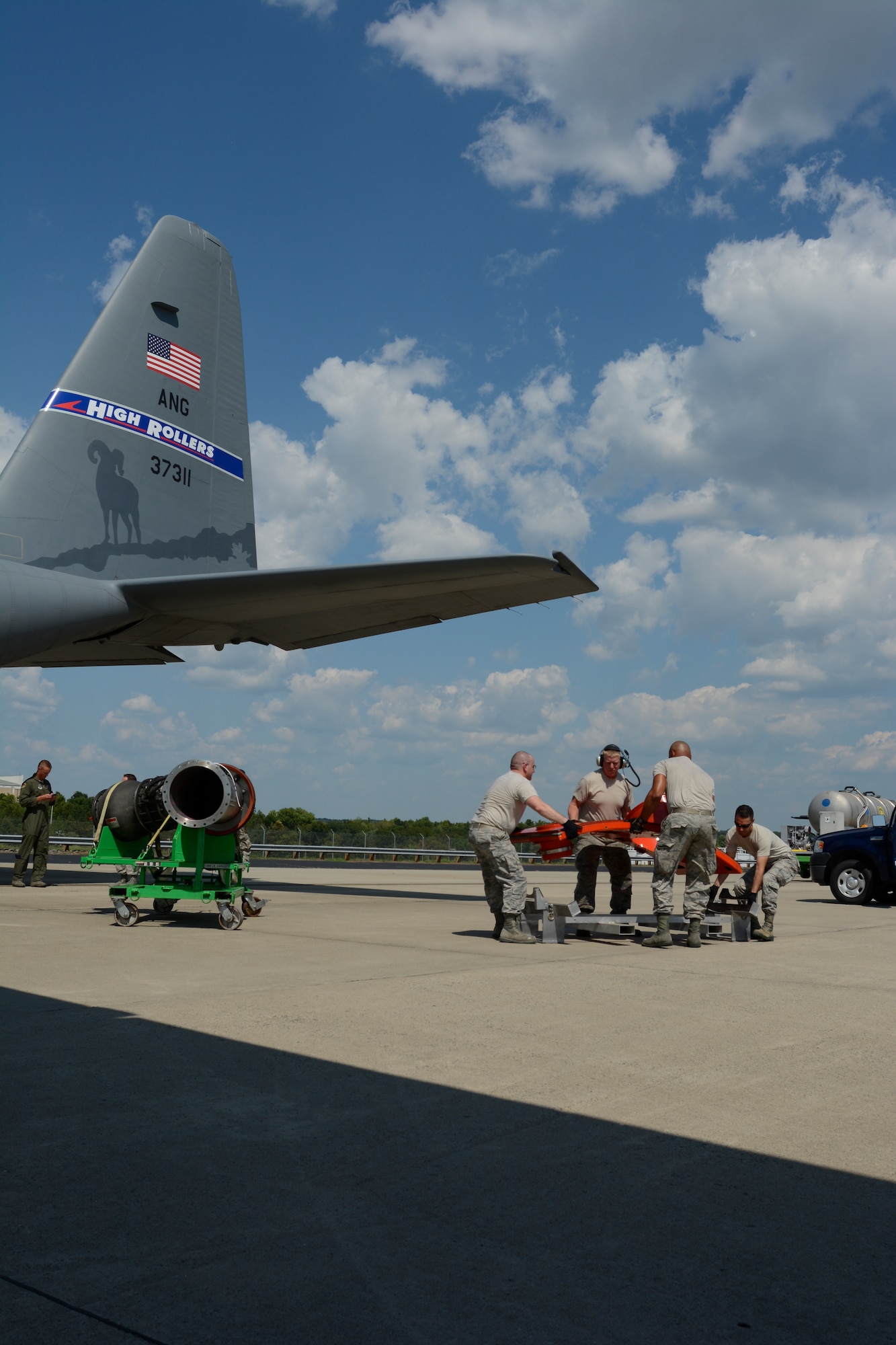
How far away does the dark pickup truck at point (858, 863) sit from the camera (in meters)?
16.1

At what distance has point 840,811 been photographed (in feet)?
85.6

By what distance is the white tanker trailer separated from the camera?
26.1 m

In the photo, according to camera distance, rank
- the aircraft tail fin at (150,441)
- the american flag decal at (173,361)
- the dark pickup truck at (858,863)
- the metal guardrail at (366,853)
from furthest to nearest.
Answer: the metal guardrail at (366,853) → the dark pickup truck at (858,863) → the american flag decal at (173,361) → the aircraft tail fin at (150,441)

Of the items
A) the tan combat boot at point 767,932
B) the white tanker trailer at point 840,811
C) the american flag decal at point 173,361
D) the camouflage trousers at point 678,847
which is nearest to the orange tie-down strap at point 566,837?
the camouflage trousers at point 678,847

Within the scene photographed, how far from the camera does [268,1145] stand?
120 inches

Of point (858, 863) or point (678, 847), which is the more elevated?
point (678, 847)

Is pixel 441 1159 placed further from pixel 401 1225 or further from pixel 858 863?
pixel 858 863

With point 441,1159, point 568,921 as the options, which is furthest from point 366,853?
point 441,1159

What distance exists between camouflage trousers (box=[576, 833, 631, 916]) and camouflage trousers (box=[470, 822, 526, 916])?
879 mm

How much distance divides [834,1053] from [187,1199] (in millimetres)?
3160

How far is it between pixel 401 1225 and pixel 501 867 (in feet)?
20.0

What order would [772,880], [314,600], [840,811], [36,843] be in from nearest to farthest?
[772,880] < [314,600] < [36,843] < [840,811]

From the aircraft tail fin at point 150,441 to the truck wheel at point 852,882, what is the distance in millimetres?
11550

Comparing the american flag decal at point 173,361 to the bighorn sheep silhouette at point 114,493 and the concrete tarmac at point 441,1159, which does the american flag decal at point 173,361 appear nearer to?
the bighorn sheep silhouette at point 114,493
